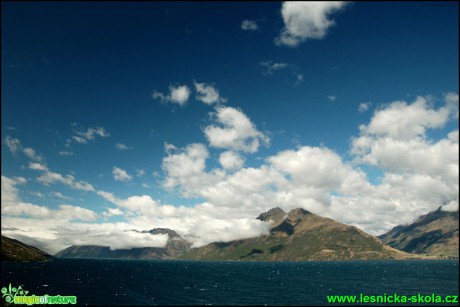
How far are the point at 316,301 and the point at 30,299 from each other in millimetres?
110584

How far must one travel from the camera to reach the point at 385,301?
122 meters

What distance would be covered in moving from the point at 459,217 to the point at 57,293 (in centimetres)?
15440

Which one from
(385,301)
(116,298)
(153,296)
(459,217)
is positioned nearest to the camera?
(459,217)

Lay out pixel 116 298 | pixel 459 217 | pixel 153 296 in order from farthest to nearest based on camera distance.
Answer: pixel 153 296, pixel 116 298, pixel 459 217

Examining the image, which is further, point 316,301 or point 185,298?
point 185,298

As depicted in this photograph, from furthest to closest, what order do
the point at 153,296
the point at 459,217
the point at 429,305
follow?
1. the point at 153,296
2. the point at 429,305
3. the point at 459,217

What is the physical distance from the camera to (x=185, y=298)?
13425 cm

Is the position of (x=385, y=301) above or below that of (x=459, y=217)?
below

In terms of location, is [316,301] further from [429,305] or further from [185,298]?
[185,298]

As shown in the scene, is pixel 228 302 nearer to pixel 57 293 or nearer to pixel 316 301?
pixel 316 301

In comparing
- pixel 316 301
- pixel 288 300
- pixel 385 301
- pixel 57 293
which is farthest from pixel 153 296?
pixel 385 301

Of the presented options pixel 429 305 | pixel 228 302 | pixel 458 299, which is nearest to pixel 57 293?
pixel 228 302

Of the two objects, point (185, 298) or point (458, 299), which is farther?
point (185, 298)

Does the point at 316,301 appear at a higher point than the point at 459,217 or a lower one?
lower
